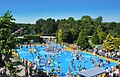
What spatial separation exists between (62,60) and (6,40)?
26.0m

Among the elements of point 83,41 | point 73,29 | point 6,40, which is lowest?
point 6,40

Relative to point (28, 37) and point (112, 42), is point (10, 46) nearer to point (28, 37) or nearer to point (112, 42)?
point (112, 42)

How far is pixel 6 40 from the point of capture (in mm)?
14688

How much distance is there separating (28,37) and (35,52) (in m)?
15.5

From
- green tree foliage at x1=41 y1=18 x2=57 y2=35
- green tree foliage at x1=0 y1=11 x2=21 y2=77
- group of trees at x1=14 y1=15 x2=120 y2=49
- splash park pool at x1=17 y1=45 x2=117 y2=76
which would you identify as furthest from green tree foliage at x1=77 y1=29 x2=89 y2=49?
green tree foliage at x1=0 y1=11 x2=21 y2=77

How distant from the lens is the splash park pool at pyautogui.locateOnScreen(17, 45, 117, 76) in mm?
32750

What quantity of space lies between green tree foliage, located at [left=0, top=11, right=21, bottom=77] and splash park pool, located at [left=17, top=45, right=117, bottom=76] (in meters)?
15.1

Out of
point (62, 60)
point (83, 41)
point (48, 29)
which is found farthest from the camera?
point (48, 29)

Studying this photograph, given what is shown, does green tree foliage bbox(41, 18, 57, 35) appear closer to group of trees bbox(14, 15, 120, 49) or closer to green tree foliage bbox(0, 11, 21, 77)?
group of trees bbox(14, 15, 120, 49)

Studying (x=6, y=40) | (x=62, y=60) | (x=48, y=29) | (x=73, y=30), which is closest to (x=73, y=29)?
(x=73, y=30)

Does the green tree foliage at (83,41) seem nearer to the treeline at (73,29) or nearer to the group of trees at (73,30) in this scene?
the group of trees at (73,30)

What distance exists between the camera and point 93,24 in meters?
74.3

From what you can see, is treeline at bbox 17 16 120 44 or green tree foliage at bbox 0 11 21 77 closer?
green tree foliage at bbox 0 11 21 77

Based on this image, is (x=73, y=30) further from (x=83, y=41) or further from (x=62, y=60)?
(x=62, y=60)
